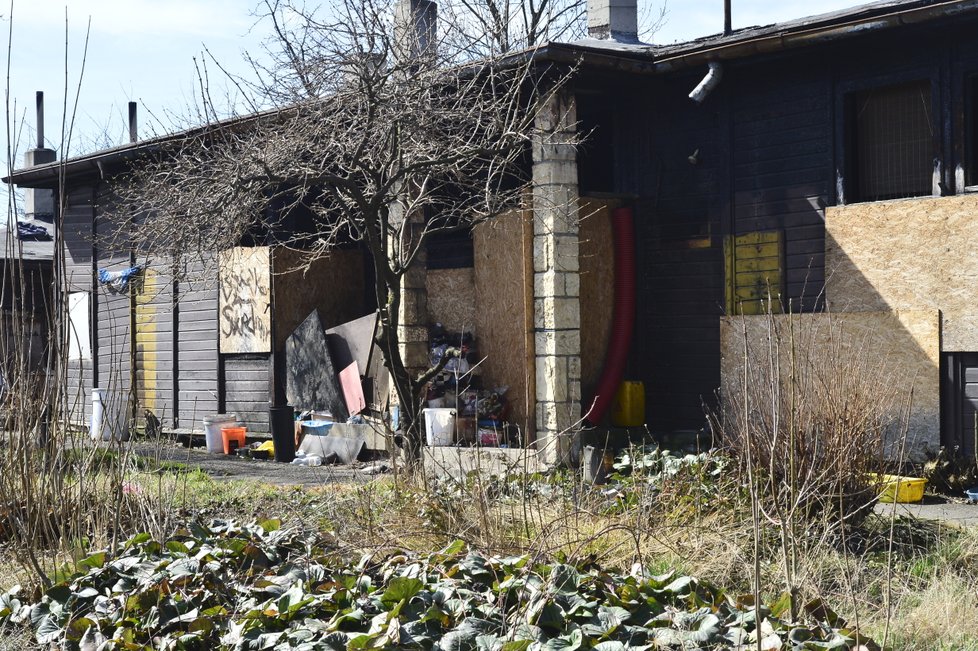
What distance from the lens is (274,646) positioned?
159 inches

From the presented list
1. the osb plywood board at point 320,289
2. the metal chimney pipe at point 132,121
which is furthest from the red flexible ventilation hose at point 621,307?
the metal chimney pipe at point 132,121

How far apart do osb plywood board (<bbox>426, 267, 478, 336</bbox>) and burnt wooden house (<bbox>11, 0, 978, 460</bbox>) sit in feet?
0.21

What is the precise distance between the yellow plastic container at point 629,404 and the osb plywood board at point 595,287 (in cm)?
37

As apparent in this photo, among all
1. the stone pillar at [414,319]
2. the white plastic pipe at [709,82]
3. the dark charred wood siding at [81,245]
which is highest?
the white plastic pipe at [709,82]

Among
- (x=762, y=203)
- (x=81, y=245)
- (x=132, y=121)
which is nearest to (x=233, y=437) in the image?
(x=81, y=245)

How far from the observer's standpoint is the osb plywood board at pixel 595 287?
1130cm

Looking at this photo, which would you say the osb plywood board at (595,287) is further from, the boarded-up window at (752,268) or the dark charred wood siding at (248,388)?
the dark charred wood siding at (248,388)

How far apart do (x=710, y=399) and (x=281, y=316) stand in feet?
19.8

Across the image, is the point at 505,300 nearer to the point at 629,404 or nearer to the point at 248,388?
the point at 629,404

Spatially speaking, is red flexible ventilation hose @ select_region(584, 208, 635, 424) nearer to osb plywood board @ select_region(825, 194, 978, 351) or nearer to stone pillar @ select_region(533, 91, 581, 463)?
stone pillar @ select_region(533, 91, 581, 463)

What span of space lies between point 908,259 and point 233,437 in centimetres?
899

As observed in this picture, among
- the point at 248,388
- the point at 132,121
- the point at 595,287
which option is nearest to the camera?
the point at 595,287

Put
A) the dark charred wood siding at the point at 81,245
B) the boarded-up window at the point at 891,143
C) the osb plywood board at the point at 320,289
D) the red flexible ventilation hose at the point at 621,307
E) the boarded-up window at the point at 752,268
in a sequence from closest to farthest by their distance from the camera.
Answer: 1. the boarded-up window at the point at 891,143
2. the boarded-up window at the point at 752,268
3. the red flexible ventilation hose at the point at 621,307
4. the osb plywood board at the point at 320,289
5. the dark charred wood siding at the point at 81,245

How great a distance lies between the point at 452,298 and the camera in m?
12.4
